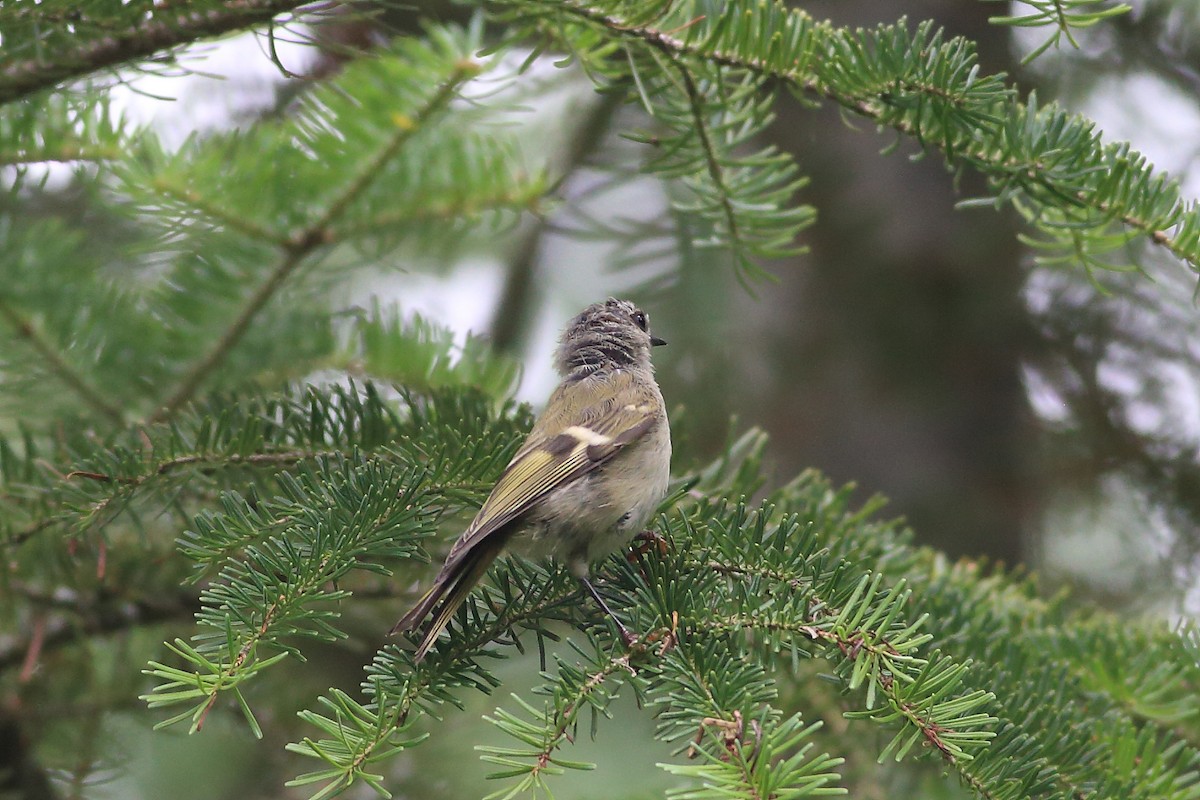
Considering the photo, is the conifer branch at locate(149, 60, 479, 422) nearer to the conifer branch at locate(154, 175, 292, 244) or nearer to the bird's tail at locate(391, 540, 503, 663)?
the conifer branch at locate(154, 175, 292, 244)

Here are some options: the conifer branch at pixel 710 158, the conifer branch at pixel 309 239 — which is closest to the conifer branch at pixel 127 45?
the conifer branch at pixel 309 239

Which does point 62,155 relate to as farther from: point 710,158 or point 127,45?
point 710,158

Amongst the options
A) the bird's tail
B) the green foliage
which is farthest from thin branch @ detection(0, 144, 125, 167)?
the green foliage

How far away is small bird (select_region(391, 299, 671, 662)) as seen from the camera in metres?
1.76

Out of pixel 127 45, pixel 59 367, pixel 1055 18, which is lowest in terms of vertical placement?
pixel 59 367

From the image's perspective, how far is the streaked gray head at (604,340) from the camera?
9.28 ft

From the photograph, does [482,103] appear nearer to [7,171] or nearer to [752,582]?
[7,171]

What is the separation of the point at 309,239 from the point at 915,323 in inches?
92.3

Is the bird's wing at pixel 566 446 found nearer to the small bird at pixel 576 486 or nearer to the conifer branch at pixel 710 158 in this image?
the small bird at pixel 576 486

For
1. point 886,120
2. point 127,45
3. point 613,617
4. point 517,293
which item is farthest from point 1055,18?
point 517,293

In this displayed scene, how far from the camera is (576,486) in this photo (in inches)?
86.4

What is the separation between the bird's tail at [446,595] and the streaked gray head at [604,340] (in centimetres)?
102

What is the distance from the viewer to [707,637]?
4.77 feet

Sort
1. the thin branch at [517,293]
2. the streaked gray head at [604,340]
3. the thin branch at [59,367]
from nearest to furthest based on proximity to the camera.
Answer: the thin branch at [59,367]
the streaked gray head at [604,340]
the thin branch at [517,293]
